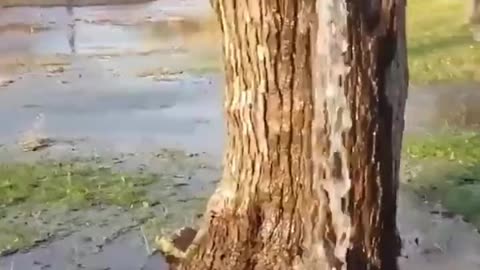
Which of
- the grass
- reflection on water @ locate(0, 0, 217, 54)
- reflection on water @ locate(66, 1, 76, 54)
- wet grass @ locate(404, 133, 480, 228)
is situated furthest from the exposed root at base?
reflection on water @ locate(66, 1, 76, 54)

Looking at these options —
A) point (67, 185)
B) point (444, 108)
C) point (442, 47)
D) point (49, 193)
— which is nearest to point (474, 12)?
point (442, 47)

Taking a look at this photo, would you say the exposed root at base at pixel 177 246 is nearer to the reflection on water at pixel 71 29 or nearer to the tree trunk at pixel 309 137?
the tree trunk at pixel 309 137

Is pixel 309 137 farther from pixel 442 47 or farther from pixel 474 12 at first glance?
pixel 474 12

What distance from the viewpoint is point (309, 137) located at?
13.6ft

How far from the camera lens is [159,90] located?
1136 centimetres

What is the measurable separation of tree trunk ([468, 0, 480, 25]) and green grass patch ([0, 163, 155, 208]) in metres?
8.89

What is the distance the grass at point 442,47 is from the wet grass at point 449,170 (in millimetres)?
3106

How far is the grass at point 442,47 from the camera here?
11.6 meters

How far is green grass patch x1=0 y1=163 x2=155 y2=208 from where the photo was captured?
687cm

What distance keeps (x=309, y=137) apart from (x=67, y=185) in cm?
349

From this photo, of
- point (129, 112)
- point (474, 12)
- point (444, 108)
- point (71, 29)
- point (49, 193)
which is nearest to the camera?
point (49, 193)

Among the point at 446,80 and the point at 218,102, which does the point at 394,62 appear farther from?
the point at 446,80

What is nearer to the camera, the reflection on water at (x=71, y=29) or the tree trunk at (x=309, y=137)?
the tree trunk at (x=309, y=137)

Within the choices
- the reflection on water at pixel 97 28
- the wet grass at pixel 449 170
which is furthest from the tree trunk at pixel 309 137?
the reflection on water at pixel 97 28
